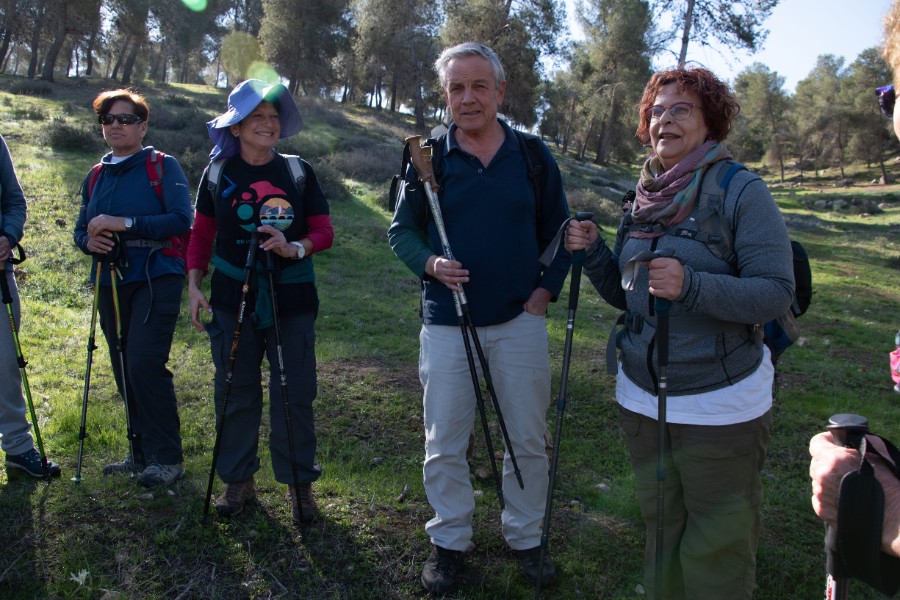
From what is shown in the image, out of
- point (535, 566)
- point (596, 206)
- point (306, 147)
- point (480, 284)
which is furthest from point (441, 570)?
point (306, 147)

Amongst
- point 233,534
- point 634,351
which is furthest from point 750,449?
point 233,534

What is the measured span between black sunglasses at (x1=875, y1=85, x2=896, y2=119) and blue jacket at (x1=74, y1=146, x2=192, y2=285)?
3884 mm

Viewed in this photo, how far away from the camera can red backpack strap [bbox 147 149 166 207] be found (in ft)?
14.7

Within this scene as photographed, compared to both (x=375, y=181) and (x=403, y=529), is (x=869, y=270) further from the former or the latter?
(x=403, y=529)

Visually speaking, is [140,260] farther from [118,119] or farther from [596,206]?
[596,206]

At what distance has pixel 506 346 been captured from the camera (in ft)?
11.5

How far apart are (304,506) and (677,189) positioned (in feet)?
9.29

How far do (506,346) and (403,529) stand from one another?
144 centimetres

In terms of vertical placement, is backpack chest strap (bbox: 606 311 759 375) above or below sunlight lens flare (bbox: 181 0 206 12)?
below

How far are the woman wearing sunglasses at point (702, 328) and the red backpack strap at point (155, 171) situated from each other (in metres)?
3.14

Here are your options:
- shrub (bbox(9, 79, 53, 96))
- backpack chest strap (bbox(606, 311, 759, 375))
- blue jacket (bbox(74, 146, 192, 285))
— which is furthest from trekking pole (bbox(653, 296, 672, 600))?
Answer: shrub (bbox(9, 79, 53, 96))

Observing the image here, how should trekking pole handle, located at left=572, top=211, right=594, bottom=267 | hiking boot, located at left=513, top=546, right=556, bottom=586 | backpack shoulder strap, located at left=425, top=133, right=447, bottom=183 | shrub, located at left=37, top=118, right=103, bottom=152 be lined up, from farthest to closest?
1. shrub, located at left=37, top=118, right=103, bottom=152
2. hiking boot, located at left=513, top=546, right=556, bottom=586
3. backpack shoulder strap, located at left=425, top=133, right=447, bottom=183
4. trekking pole handle, located at left=572, top=211, right=594, bottom=267

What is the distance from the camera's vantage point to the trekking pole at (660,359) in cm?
262

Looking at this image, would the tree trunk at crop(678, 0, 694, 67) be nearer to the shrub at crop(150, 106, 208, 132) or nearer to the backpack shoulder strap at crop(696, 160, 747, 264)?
the shrub at crop(150, 106, 208, 132)
